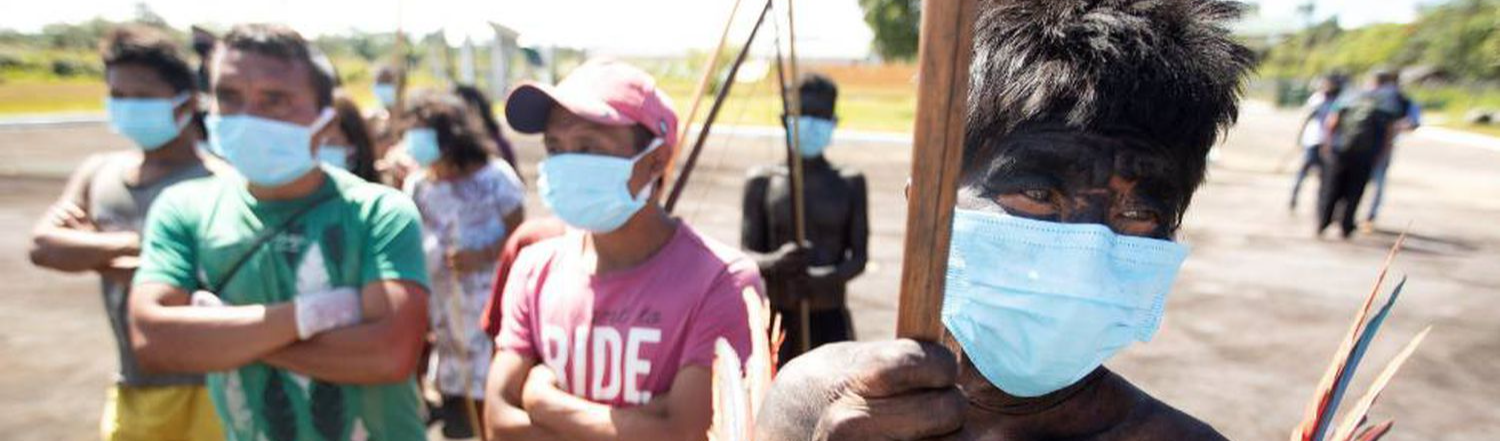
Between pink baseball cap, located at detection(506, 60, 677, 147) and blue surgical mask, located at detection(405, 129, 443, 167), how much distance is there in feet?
7.59

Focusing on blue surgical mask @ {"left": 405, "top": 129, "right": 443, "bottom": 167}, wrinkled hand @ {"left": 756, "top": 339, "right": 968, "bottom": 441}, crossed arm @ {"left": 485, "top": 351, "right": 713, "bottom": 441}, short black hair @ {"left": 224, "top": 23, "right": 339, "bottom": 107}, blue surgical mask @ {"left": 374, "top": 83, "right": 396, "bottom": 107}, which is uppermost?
short black hair @ {"left": 224, "top": 23, "right": 339, "bottom": 107}

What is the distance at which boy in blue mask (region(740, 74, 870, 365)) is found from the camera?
3.80 meters

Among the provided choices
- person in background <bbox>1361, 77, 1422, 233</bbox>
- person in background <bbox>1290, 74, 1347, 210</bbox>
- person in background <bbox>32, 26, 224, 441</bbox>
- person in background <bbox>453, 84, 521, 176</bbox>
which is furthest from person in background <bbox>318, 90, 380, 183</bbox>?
person in background <bbox>1290, 74, 1347, 210</bbox>

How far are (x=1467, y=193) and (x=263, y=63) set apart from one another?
17314mm

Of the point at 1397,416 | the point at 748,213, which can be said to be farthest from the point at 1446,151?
the point at 748,213

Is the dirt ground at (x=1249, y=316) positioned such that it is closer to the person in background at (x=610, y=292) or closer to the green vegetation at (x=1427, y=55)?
the person in background at (x=610, y=292)

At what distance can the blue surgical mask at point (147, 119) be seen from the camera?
119 inches

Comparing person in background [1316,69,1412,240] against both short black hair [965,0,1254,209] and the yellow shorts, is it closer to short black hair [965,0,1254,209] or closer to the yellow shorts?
short black hair [965,0,1254,209]

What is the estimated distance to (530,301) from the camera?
218 cm

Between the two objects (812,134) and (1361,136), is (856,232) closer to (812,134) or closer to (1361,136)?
(812,134)

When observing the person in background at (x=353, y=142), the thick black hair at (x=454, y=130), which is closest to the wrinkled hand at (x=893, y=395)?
the thick black hair at (x=454, y=130)

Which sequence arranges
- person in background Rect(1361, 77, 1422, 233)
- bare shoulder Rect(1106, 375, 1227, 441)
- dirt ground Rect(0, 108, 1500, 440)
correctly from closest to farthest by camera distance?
1. bare shoulder Rect(1106, 375, 1227, 441)
2. dirt ground Rect(0, 108, 1500, 440)
3. person in background Rect(1361, 77, 1422, 233)

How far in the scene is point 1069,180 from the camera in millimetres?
1160

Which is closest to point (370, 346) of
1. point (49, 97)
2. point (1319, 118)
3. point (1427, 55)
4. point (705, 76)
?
point (705, 76)
